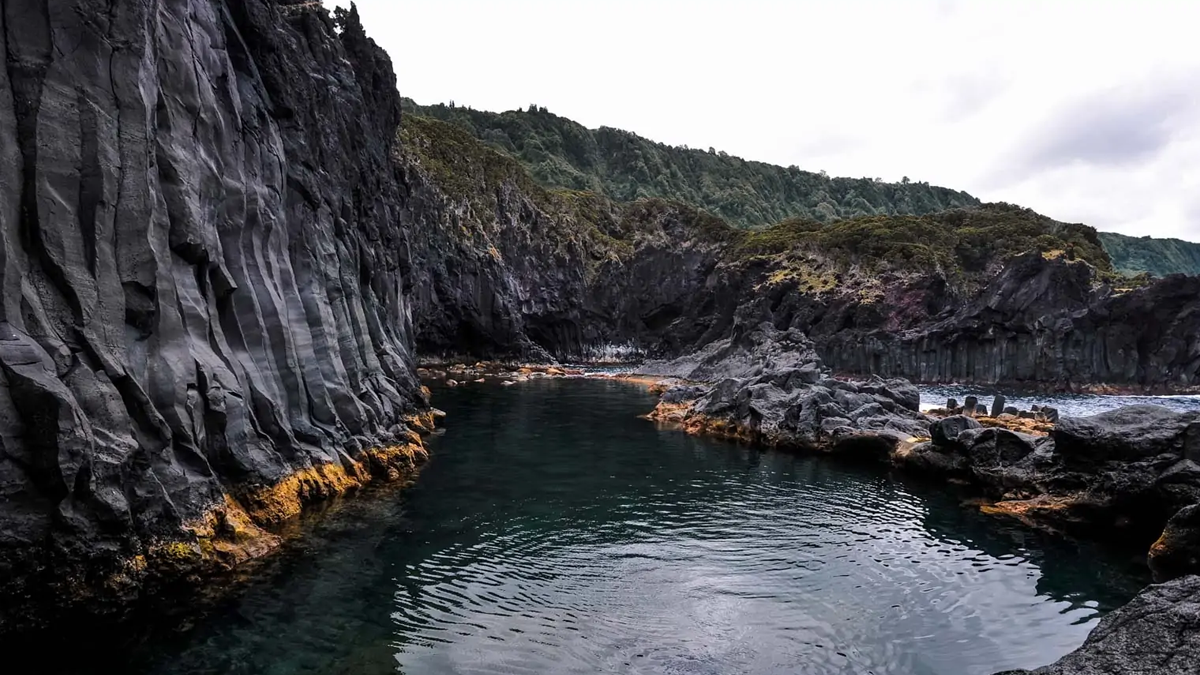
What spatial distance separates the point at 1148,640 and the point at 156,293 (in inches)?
851

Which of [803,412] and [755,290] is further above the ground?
[755,290]

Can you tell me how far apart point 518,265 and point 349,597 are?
100 metres

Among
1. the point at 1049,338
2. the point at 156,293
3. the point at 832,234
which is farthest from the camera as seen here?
the point at 832,234

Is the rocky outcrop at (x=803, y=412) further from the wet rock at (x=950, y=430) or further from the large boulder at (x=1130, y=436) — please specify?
the large boulder at (x=1130, y=436)

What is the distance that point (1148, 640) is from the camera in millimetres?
8914

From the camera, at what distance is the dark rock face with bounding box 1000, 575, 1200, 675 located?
8.46 m

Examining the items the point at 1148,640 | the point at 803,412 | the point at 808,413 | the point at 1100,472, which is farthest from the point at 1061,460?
the point at 1148,640

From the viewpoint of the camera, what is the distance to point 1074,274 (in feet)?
270

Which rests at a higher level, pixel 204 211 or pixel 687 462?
pixel 204 211

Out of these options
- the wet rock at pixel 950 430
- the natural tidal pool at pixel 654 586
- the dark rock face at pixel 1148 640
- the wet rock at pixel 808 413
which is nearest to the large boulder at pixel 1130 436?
the natural tidal pool at pixel 654 586

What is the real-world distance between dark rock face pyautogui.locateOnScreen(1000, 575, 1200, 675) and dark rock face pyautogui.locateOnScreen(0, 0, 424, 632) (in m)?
16.8

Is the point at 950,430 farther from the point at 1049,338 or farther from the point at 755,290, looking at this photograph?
the point at 755,290

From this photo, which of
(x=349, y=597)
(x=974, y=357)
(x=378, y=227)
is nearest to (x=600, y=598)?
(x=349, y=597)

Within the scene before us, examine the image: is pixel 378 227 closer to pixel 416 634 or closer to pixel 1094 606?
pixel 416 634
